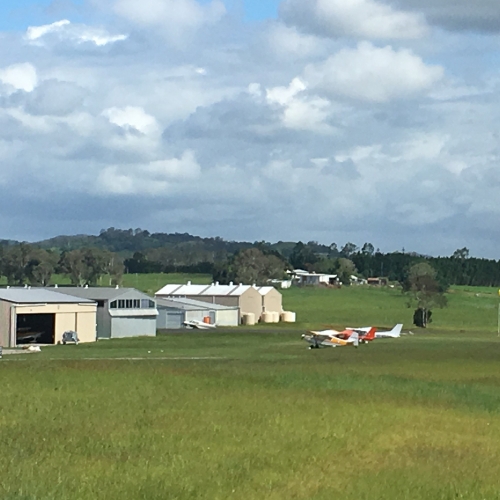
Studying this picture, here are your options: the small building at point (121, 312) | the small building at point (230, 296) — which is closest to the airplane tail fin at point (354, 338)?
the small building at point (121, 312)

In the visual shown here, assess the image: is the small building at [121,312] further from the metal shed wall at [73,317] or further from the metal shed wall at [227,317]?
the metal shed wall at [227,317]

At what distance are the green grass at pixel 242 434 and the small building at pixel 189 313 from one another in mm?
66281

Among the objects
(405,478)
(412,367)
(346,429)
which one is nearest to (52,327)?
(412,367)

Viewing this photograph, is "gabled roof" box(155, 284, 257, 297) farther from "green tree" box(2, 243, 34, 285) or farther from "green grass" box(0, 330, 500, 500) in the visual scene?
"green grass" box(0, 330, 500, 500)

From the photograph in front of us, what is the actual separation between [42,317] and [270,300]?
50.1 m

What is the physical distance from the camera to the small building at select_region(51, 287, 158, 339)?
94250 mm

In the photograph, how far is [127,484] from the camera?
17.6 metres

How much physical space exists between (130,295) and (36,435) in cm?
7399

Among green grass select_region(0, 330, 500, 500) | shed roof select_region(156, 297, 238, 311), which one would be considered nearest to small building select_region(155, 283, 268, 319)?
shed roof select_region(156, 297, 238, 311)

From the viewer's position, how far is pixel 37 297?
85.1 meters

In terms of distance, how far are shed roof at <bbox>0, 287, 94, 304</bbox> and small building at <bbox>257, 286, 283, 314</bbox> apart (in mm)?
43141

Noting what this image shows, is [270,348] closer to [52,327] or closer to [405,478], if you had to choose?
[52,327]

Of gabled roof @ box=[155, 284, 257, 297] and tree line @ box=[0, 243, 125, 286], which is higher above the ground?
tree line @ box=[0, 243, 125, 286]

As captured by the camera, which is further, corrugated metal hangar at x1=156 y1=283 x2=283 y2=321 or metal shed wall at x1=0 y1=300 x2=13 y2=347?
corrugated metal hangar at x1=156 y1=283 x2=283 y2=321
